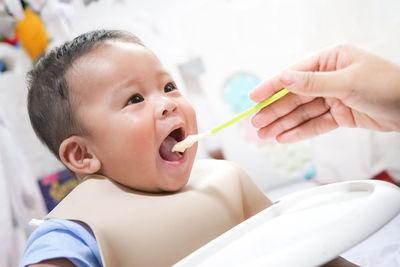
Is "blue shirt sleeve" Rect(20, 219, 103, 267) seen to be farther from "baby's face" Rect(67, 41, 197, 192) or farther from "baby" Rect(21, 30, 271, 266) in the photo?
"baby's face" Rect(67, 41, 197, 192)

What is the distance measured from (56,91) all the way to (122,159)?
149 millimetres

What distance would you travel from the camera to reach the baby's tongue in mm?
542

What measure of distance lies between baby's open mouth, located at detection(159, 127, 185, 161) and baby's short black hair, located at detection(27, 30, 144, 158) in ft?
0.42

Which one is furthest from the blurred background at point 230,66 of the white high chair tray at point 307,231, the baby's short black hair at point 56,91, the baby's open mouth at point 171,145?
the white high chair tray at point 307,231

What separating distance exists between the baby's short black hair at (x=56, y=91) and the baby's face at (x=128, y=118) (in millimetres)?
16

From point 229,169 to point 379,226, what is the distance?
284 millimetres

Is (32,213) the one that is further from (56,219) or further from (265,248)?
(265,248)

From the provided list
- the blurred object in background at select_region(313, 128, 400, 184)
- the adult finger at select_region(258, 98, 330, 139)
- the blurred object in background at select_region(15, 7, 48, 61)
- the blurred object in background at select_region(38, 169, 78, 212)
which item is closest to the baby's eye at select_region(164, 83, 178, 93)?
the adult finger at select_region(258, 98, 330, 139)

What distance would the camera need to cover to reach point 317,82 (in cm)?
52

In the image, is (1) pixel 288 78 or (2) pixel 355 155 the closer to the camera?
(1) pixel 288 78

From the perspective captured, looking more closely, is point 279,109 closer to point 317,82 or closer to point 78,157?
point 317,82

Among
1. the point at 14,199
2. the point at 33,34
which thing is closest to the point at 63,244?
the point at 14,199

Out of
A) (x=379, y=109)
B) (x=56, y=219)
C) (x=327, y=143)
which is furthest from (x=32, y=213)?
(x=327, y=143)

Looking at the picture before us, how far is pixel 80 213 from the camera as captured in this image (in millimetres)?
452
